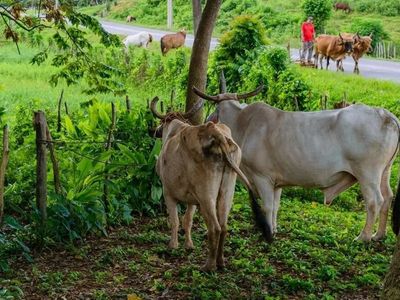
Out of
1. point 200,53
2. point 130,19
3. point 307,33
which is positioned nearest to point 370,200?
point 200,53

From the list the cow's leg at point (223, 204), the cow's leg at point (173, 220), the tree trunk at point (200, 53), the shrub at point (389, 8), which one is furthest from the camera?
the shrub at point (389, 8)

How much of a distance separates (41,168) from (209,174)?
163cm

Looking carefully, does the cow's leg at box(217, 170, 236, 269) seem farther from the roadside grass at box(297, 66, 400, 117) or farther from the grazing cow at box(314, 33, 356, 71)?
the grazing cow at box(314, 33, 356, 71)

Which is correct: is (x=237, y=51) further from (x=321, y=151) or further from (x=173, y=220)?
(x=173, y=220)

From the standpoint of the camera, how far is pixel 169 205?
6711 millimetres

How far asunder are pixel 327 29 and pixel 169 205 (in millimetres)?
27050

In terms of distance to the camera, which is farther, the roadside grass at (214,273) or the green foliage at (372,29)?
the green foliage at (372,29)

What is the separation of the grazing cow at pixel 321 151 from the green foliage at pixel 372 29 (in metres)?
22.0

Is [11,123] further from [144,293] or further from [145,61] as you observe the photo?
[145,61]

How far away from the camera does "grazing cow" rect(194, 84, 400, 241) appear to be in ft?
23.4

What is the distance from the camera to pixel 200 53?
9039mm

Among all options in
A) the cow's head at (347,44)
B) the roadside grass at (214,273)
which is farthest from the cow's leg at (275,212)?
the cow's head at (347,44)

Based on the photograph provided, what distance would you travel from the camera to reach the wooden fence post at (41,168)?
6.50 metres

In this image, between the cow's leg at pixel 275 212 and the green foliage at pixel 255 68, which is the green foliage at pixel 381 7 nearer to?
the green foliage at pixel 255 68
